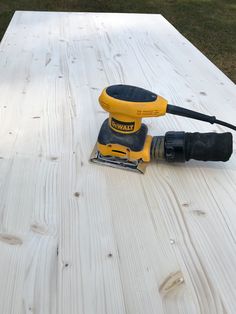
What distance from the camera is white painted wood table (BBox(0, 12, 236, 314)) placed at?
62 cm

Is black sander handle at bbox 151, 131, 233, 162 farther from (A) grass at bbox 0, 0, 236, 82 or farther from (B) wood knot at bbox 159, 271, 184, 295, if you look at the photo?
(A) grass at bbox 0, 0, 236, 82

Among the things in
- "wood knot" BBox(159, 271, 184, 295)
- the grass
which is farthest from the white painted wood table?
the grass

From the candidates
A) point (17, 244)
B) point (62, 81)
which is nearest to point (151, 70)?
point (62, 81)

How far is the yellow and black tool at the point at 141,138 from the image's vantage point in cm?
83

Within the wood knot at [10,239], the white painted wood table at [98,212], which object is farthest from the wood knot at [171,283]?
the wood knot at [10,239]

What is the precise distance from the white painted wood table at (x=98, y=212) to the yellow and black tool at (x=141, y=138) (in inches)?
1.5

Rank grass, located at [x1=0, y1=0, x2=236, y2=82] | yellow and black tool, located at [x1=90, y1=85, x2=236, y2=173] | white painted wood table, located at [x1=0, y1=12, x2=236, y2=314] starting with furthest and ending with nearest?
grass, located at [x1=0, y1=0, x2=236, y2=82] → yellow and black tool, located at [x1=90, y1=85, x2=236, y2=173] → white painted wood table, located at [x1=0, y1=12, x2=236, y2=314]

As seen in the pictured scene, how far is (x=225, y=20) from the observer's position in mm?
4055

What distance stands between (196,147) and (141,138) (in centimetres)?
12

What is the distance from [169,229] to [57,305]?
0.25m

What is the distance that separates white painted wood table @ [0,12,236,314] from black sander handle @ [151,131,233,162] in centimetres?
5

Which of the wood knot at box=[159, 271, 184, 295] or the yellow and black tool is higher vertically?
the yellow and black tool

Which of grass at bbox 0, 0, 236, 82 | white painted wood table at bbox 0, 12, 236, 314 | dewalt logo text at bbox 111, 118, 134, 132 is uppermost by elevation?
dewalt logo text at bbox 111, 118, 134, 132

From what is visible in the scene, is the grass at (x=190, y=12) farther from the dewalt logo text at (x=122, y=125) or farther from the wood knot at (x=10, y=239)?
the wood knot at (x=10, y=239)
